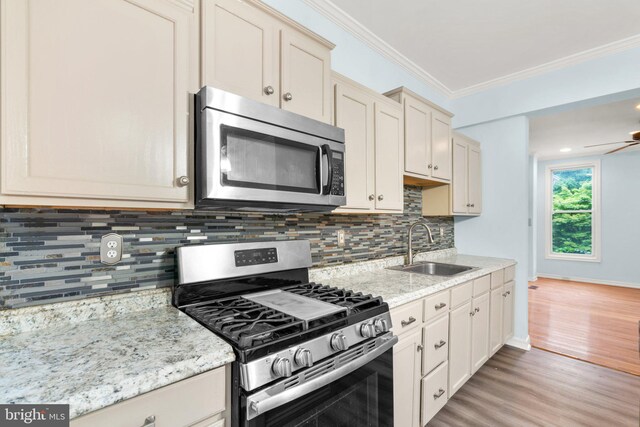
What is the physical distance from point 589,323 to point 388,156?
3760 mm

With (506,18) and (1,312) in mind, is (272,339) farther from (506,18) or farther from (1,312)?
(506,18)

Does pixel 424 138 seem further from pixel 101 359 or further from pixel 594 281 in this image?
pixel 594 281

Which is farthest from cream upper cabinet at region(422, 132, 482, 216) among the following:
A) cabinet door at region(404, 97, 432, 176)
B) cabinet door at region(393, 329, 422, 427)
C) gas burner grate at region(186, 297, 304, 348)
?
gas burner grate at region(186, 297, 304, 348)

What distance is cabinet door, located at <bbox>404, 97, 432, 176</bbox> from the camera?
7.38 ft

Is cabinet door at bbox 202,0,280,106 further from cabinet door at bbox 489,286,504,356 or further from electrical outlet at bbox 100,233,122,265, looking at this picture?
cabinet door at bbox 489,286,504,356

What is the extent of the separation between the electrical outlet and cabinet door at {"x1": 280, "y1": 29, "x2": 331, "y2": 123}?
878 mm

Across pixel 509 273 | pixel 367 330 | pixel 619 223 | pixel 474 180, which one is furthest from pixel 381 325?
pixel 619 223

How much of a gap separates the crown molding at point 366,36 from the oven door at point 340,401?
2.08m

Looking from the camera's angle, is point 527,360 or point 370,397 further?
point 527,360

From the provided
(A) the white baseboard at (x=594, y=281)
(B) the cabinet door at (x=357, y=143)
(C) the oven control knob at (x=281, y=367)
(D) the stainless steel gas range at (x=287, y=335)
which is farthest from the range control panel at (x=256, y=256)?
(A) the white baseboard at (x=594, y=281)

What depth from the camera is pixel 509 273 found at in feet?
9.72

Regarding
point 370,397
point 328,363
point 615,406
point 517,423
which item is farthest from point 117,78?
point 615,406

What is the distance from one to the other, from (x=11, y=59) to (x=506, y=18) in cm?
275

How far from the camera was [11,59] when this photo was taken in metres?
0.82
